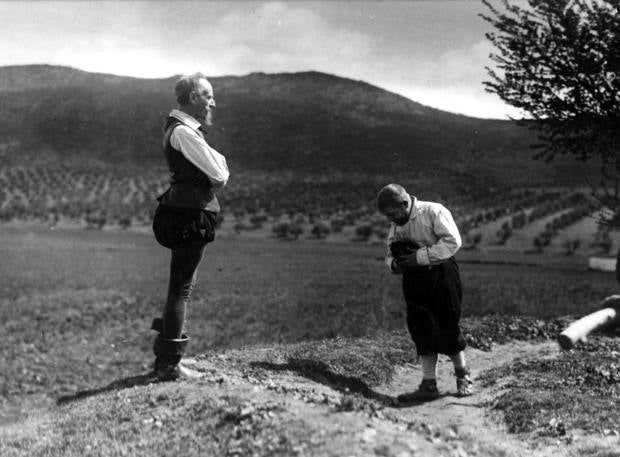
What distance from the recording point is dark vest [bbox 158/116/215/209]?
7770 millimetres

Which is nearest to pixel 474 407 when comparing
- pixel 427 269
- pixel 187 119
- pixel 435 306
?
pixel 435 306

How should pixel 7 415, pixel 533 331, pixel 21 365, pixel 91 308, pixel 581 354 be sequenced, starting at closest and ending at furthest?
pixel 581 354 → pixel 7 415 → pixel 533 331 → pixel 21 365 → pixel 91 308

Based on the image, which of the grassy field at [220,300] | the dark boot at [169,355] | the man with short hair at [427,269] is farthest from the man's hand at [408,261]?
the grassy field at [220,300]

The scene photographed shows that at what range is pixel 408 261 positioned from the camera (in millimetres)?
8898

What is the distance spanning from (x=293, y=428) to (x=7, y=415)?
9196 mm

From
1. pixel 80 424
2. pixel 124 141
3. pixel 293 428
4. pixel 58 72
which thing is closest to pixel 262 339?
pixel 80 424

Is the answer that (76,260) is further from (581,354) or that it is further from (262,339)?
(581,354)

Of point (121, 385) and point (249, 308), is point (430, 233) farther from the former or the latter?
point (249, 308)

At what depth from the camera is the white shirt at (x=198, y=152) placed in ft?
25.0

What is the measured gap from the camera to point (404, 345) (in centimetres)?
1246

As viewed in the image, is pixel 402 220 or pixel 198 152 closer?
pixel 198 152

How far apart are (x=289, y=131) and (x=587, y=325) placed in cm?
7549

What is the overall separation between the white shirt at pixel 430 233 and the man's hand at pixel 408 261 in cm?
5

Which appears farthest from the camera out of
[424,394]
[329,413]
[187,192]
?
[424,394]
